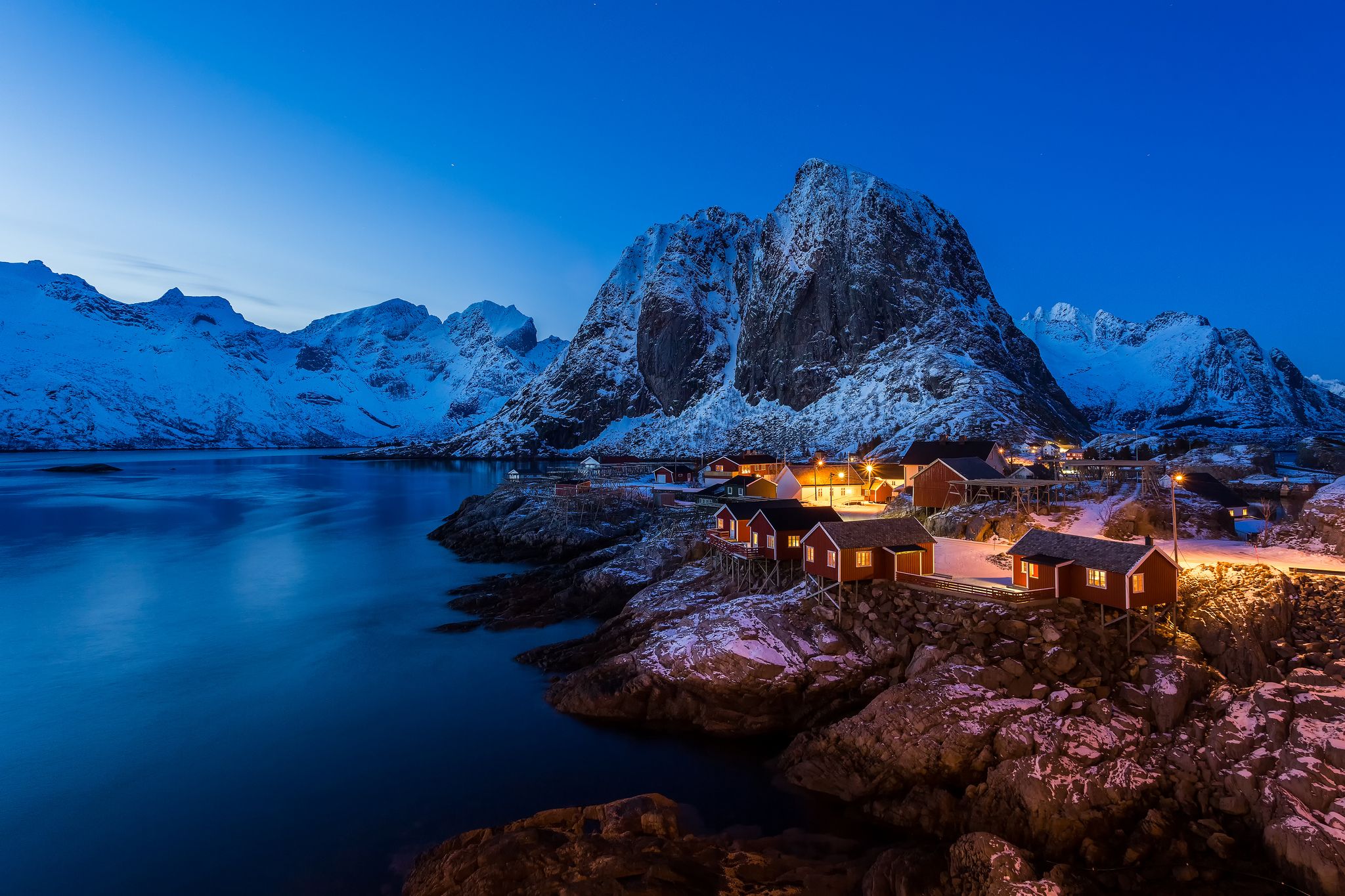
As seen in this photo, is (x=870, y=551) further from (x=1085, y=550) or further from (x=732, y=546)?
(x=732, y=546)

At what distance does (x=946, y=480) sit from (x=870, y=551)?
23.2 metres

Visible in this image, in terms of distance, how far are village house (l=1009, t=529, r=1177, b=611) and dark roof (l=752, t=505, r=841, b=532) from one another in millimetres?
9621

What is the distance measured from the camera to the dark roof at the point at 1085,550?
2259 centimetres

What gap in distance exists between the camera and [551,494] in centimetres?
6781

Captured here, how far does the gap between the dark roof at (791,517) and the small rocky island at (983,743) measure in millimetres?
4327

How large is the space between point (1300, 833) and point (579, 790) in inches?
737

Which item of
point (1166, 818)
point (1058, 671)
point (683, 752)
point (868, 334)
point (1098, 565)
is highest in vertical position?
point (868, 334)

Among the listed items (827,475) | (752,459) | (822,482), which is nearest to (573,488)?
(822,482)

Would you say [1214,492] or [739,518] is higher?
[1214,492]

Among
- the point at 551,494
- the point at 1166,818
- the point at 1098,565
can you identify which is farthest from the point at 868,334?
the point at 1166,818

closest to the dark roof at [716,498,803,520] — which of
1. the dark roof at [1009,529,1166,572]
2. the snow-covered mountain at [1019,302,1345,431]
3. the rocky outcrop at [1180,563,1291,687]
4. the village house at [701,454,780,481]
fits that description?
the dark roof at [1009,529,1166,572]

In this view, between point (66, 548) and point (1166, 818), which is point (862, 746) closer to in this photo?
point (1166, 818)

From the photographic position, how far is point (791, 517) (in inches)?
1316

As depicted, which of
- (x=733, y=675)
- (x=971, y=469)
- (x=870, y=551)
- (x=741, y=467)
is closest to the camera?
(x=733, y=675)
